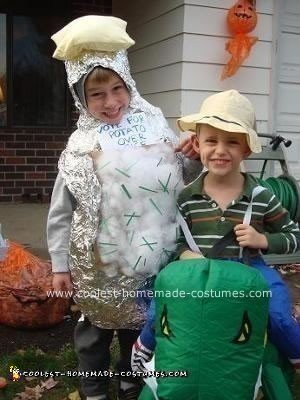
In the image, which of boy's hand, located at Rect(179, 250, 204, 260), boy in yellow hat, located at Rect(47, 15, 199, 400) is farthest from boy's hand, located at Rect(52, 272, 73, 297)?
boy's hand, located at Rect(179, 250, 204, 260)

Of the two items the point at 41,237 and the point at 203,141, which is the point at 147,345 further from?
the point at 41,237

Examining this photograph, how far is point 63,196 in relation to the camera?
7.36 feet

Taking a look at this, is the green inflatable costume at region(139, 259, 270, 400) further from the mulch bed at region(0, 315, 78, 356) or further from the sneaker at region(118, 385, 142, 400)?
the mulch bed at region(0, 315, 78, 356)

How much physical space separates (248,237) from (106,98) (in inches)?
30.7

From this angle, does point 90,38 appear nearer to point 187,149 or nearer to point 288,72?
point 187,149

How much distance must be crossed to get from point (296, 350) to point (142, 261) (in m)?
0.65

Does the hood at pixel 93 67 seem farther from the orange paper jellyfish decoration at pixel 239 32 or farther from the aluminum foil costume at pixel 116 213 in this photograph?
the orange paper jellyfish decoration at pixel 239 32

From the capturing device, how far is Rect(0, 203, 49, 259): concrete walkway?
16.4 ft

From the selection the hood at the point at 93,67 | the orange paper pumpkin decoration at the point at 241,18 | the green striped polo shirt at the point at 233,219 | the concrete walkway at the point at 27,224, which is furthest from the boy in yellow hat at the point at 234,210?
the concrete walkway at the point at 27,224

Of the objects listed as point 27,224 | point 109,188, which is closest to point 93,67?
point 109,188

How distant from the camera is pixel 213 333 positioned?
1.74 meters

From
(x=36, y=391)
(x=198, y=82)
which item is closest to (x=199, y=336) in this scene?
(x=36, y=391)

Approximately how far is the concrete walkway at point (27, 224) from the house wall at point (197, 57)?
1660mm

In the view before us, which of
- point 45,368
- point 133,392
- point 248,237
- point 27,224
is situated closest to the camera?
point 248,237
